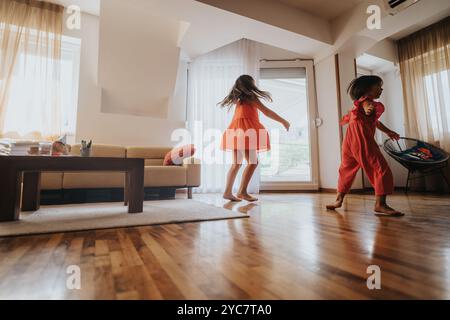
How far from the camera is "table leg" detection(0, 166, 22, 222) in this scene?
1.33 meters

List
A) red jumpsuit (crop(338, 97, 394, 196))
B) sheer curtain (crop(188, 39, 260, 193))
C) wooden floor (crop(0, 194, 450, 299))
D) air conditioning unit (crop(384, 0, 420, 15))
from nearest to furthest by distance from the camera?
wooden floor (crop(0, 194, 450, 299)) → red jumpsuit (crop(338, 97, 394, 196)) → air conditioning unit (crop(384, 0, 420, 15)) → sheer curtain (crop(188, 39, 260, 193))

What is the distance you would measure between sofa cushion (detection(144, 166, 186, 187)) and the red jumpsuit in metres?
1.69

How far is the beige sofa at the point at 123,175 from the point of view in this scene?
7.43 feet

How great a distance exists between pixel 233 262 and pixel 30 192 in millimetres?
1907

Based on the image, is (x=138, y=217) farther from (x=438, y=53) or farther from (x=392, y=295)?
(x=438, y=53)

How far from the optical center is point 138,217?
1.45 metres

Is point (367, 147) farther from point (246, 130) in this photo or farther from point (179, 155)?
point (179, 155)

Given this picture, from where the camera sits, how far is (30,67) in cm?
288

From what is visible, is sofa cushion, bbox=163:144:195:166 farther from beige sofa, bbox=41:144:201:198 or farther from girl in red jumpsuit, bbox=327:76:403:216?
girl in red jumpsuit, bbox=327:76:403:216

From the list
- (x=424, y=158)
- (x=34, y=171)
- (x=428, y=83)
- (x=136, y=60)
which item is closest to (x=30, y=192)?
(x=34, y=171)

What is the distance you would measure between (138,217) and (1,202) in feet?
2.50

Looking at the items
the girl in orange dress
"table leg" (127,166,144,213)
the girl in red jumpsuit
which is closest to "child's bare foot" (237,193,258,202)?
the girl in orange dress

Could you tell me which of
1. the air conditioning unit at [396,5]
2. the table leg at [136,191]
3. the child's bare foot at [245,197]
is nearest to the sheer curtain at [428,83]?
the air conditioning unit at [396,5]

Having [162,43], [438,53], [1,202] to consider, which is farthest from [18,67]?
[438,53]
